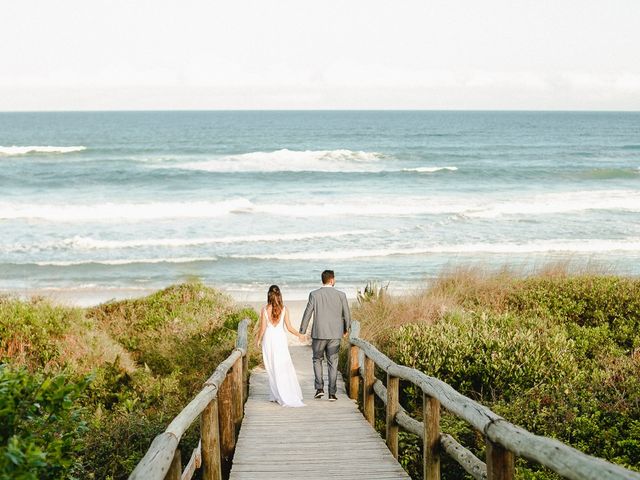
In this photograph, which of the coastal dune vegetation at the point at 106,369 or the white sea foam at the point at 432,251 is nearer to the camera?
the coastal dune vegetation at the point at 106,369

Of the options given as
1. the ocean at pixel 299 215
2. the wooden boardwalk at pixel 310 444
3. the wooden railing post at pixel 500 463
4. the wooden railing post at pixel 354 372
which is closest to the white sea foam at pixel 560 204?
the ocean at pixel 299 215

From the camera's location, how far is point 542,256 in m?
27.0

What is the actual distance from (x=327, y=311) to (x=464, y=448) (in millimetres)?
4781

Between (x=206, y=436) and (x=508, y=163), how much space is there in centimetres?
5640

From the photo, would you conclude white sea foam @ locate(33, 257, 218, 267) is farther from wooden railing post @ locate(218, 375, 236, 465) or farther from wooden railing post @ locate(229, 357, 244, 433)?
wooden railing post @ locate(218, 375, 236, 465)

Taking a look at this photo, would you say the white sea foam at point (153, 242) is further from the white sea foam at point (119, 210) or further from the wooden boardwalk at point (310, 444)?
the wooden boardwalk at point (310, 444)

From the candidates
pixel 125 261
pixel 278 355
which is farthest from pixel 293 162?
pixel 278 355

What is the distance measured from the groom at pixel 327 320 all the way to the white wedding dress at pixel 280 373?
391mm

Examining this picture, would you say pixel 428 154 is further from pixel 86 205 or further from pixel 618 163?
pixel 86 205

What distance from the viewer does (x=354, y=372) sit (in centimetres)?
1081

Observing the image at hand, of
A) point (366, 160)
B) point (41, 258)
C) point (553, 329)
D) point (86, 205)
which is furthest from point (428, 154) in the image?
point (553, 329)

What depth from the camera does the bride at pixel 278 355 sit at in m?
10.1

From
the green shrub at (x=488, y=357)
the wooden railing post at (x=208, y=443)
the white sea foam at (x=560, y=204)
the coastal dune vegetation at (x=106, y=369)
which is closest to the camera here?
the coastal dune vegetation at (x=106, y=369)

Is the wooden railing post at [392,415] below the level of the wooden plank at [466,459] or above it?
below
